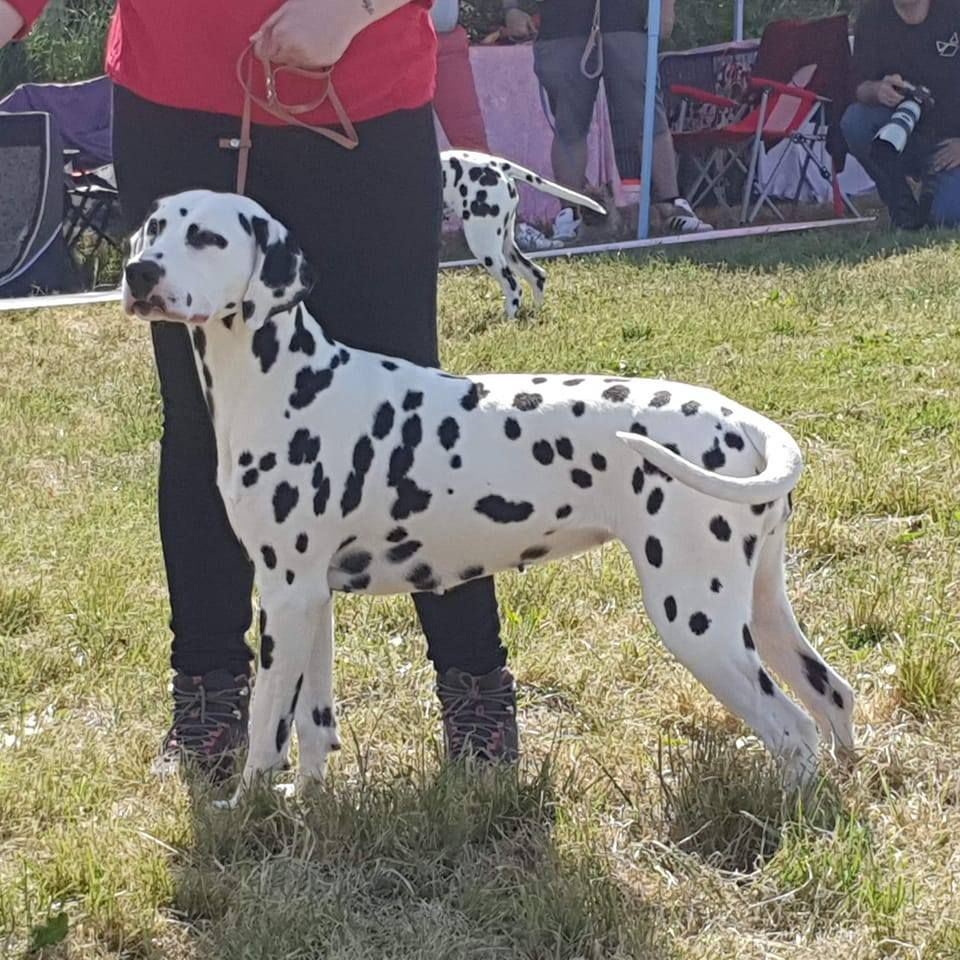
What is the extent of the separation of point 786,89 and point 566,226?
104 inches

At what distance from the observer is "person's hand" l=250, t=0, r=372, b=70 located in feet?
9.74

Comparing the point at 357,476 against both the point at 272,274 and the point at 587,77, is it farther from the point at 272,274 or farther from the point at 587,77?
the point at 587,77

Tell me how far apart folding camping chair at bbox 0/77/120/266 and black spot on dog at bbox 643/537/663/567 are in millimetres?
9407

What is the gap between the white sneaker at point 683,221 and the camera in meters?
12.7

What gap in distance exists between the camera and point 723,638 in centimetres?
312

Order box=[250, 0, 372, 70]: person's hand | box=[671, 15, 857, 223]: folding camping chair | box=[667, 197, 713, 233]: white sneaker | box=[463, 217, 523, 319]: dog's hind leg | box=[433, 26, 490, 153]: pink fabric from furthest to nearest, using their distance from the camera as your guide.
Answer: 1. box=[671, 15, 857, 223]: folding camping chair
2. box=[433, 26, 490, 153]: pink fabric
3. box=[667, 197, 713, 233]: white sneaker
4. box=[463, 217, 523, 319]: dog's hind leg
5. box=[250, 0, 372, 70]: person's hand

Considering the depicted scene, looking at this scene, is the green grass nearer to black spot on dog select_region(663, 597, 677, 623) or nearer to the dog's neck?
black spot on dog select_region(663, 597, 677, 623)

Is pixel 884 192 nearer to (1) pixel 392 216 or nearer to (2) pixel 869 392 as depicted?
(2) pixel 869 392

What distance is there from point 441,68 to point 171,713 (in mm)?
10282

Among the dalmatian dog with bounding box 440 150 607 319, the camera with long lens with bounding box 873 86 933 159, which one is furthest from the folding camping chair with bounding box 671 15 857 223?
the dalmatian dog with bounding box 440 150 607 319

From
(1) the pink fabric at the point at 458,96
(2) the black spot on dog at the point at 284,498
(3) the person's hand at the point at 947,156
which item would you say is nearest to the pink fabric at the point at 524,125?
(1) the pink fabric at the point at 458,96

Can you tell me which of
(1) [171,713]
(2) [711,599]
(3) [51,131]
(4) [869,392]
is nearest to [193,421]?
(1) [171,713]

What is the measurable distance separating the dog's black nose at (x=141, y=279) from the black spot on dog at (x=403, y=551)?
2.49 feet

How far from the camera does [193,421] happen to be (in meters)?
3.47
